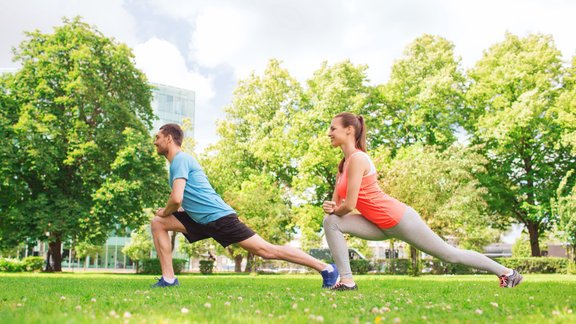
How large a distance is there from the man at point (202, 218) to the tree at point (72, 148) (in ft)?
60.8

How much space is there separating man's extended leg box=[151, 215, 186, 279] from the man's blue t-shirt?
0.40 m

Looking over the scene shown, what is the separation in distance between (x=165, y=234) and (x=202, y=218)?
2.74 ft

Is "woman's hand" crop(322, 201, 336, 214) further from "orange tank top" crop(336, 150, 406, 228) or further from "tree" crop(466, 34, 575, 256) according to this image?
"tree" crop(466, 34, 575, 256)

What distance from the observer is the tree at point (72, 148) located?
24812mm

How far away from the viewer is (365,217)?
6461mm

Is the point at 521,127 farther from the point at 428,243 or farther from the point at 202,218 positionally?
the point at 202,218

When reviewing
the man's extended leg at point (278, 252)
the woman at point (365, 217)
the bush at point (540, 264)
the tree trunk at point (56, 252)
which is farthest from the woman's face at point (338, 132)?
the bush at point (540, 264)

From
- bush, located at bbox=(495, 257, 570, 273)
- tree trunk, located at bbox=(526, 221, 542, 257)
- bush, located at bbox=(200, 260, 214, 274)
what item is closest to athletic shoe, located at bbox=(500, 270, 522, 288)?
bush, located at bbox=(495, 257, 570, 273)

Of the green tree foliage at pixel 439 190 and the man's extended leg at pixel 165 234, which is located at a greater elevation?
the green tree foliage at pixel 439 190

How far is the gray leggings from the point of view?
6105 millimetres

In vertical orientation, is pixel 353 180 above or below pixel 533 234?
below

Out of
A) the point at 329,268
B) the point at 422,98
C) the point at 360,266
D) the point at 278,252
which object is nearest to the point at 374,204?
the point at 329,268

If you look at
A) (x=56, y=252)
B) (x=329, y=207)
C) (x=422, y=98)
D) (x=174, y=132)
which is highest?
(x=422, y=98)

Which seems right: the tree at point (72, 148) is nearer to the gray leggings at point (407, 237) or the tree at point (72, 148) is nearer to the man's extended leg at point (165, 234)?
the man's extended leg at point (165, 234)
